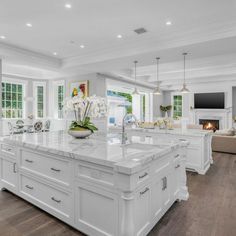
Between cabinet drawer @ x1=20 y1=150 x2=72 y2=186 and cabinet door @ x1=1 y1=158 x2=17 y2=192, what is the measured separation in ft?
0.95

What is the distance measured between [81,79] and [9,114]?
3748mm

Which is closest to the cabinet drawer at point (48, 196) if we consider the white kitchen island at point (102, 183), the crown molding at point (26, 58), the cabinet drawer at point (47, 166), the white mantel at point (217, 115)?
the white kitchen island at point (102, 183)

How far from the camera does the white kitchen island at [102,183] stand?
166cm

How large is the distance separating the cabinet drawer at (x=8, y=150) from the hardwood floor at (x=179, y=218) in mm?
670

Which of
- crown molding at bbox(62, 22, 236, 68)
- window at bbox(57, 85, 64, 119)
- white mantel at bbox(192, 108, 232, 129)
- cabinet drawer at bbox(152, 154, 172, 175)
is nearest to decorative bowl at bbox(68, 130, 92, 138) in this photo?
cabinet drawer at bbox(152, 154, 172, 175)

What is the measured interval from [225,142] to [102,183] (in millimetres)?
5653

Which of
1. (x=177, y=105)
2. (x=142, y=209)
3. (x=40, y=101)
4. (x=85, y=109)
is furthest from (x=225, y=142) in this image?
(x=40, y=101)

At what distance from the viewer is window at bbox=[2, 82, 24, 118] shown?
27.1 feet

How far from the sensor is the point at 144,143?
2531mm

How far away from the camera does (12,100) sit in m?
8.47

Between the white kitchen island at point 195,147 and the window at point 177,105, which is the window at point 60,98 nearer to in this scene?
the white kitchen island at point 195,147

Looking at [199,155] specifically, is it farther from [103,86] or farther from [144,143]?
[103,86]

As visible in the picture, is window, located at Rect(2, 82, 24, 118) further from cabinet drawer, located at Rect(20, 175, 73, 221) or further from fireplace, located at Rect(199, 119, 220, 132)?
fireplace, located at Rect(199, 119, 220, 132)

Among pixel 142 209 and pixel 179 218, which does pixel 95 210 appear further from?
pixel 179 218
